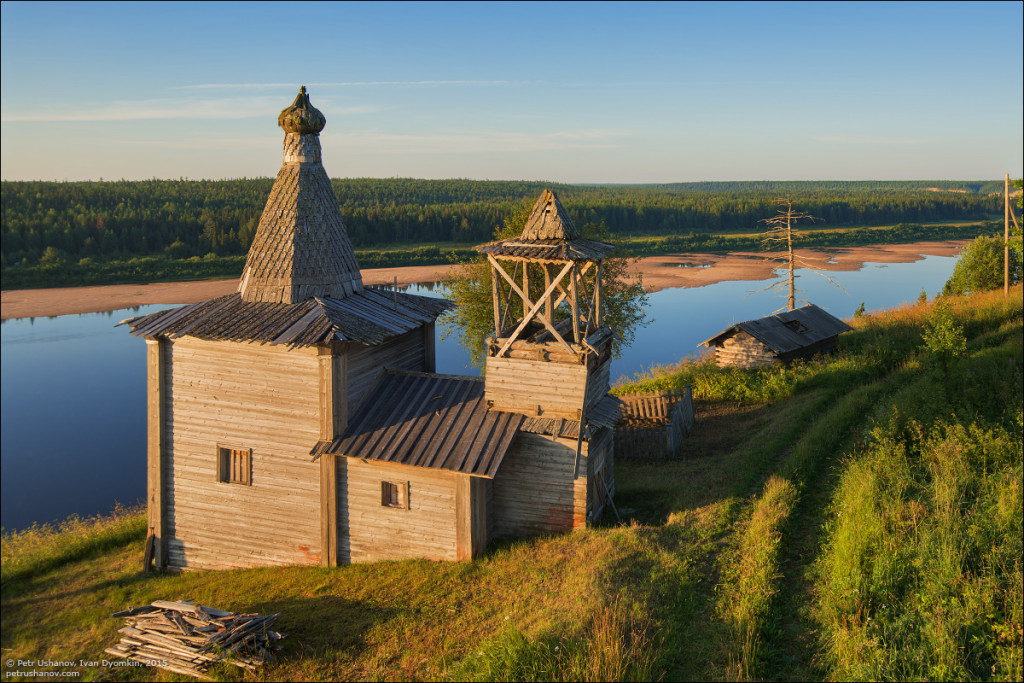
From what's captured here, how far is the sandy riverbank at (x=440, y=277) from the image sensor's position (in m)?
60.4

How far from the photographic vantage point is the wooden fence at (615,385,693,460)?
64.6 feet

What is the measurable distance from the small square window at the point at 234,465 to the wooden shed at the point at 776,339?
1903 centimetres

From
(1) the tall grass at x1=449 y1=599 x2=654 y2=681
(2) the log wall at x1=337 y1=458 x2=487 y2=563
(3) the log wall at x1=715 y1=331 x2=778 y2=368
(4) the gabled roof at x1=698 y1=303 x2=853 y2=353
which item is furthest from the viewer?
(3) the log wall at x1=715 y1=331 x2=778 y2=368

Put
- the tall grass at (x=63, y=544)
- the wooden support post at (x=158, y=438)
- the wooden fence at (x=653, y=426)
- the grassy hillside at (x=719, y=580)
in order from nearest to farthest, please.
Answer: the grassy hillside at (x=719, y=580)
the wooden support post at (x=158, y=438)
the tall grass at (x=63, y=544)
the wooden fence at (x=653, y=426)

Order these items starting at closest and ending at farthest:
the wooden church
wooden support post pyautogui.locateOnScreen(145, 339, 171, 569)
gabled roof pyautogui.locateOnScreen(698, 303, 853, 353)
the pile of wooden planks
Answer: the pile of wooden planks
the wooden church
wooden support post pyautogui.locateOnScreen(145, 339, 171, 569)
gabled roof pyautogui.locateOnScreen(698, 303, 853, 353)

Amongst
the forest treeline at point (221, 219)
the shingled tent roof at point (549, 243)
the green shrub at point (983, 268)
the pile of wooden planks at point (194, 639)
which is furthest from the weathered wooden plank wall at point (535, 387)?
the forest treeline at point (221, 219)

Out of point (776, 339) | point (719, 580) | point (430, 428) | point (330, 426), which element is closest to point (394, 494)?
point (430, 428)

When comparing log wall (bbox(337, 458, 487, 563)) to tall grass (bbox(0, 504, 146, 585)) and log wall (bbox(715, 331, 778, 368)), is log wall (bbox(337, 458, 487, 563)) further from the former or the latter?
log wall (bbox(715, 331, 778, 368))

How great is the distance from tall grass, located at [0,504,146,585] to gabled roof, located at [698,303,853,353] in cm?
2122

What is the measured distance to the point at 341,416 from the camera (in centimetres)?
1420

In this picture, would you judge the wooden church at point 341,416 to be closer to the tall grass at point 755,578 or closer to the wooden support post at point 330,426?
the wooden support post at point 330,426

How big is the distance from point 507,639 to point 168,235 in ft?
281

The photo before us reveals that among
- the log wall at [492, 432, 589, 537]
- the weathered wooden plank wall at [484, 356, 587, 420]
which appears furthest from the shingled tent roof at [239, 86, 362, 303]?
the log wall at [492, 432, 589, 537]

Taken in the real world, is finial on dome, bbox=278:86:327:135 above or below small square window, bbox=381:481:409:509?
above
